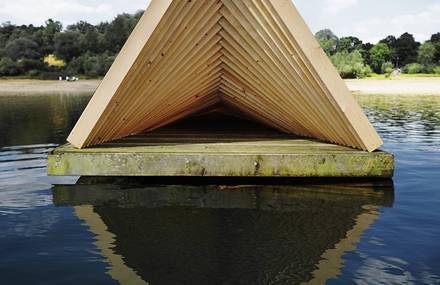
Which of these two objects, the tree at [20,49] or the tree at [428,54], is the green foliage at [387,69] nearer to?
the tree at [428,54]

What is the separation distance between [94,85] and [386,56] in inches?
2272

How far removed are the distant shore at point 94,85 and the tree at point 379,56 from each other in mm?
19168

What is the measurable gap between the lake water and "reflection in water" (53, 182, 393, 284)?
0.01m

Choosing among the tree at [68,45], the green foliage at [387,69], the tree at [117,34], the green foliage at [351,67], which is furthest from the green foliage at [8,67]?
the green foliage at [387,69]

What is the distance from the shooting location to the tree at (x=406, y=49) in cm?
9219

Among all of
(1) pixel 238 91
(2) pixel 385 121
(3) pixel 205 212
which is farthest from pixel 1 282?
(2) pixel 385 121

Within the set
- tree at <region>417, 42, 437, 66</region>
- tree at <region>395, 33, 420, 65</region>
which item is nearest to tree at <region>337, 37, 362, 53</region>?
tree at <region>395, 33, 420, 65</region>

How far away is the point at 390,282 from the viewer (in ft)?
14.1

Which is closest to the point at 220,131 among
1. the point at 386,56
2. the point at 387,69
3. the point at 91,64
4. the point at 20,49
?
the point at 91,64

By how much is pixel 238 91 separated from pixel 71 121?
13785 millimetres

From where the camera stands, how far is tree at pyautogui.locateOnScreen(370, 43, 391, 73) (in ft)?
270

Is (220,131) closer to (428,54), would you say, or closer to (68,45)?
(68,45)

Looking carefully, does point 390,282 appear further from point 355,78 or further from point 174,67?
point 355,78

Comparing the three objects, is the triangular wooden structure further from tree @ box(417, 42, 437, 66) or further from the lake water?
tree @ box(417, 42, 437, 66)
